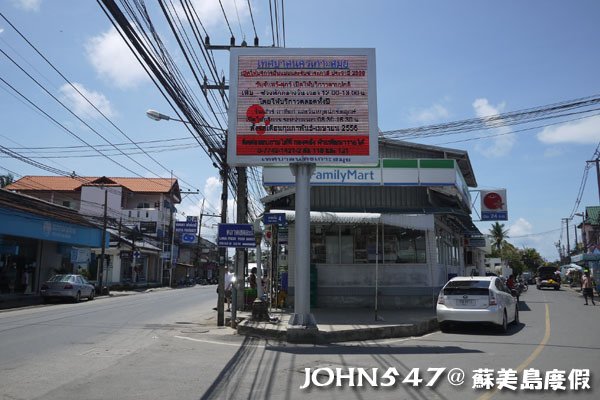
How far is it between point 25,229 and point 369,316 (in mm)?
20856

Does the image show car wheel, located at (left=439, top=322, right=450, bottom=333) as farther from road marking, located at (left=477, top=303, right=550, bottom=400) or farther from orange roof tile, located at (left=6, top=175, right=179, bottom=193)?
orange roof tile, located at (left=6, top=175, right=179, bottom=193)

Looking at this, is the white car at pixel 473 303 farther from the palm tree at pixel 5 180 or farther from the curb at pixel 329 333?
the palm tree at pixel 5 180

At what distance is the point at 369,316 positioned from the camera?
1591 centimetres

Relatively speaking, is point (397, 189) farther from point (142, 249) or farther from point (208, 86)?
point (142, 249)

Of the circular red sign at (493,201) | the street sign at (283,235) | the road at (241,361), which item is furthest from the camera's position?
the circular red sign at (493,201)

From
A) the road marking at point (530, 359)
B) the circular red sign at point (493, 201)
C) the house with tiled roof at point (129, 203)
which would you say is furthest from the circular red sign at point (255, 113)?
the house with tiled roof at point (129, 203)

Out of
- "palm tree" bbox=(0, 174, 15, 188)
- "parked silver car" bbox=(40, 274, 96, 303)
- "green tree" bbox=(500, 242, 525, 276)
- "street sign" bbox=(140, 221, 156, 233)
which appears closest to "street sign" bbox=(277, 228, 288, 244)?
"parked silver car" bbox=(40, 274, 96, 303)

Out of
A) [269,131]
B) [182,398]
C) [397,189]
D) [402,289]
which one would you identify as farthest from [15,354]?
[397,189]

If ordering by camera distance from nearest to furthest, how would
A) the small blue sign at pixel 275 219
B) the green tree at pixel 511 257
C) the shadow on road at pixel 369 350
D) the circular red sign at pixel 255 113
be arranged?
the shadow on road at pixel 369 350 < the circular red sign at pixel 255 113 < the small blue sign at pixel 275 219 < the green tree at pixel 511 257

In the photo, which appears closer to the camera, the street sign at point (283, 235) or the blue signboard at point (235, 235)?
the blue signboard at point (235, 235)

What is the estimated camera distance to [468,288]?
13.6 m

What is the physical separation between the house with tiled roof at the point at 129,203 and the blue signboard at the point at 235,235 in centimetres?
3664

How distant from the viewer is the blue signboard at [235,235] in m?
15.4

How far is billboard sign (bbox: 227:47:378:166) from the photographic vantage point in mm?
13188
